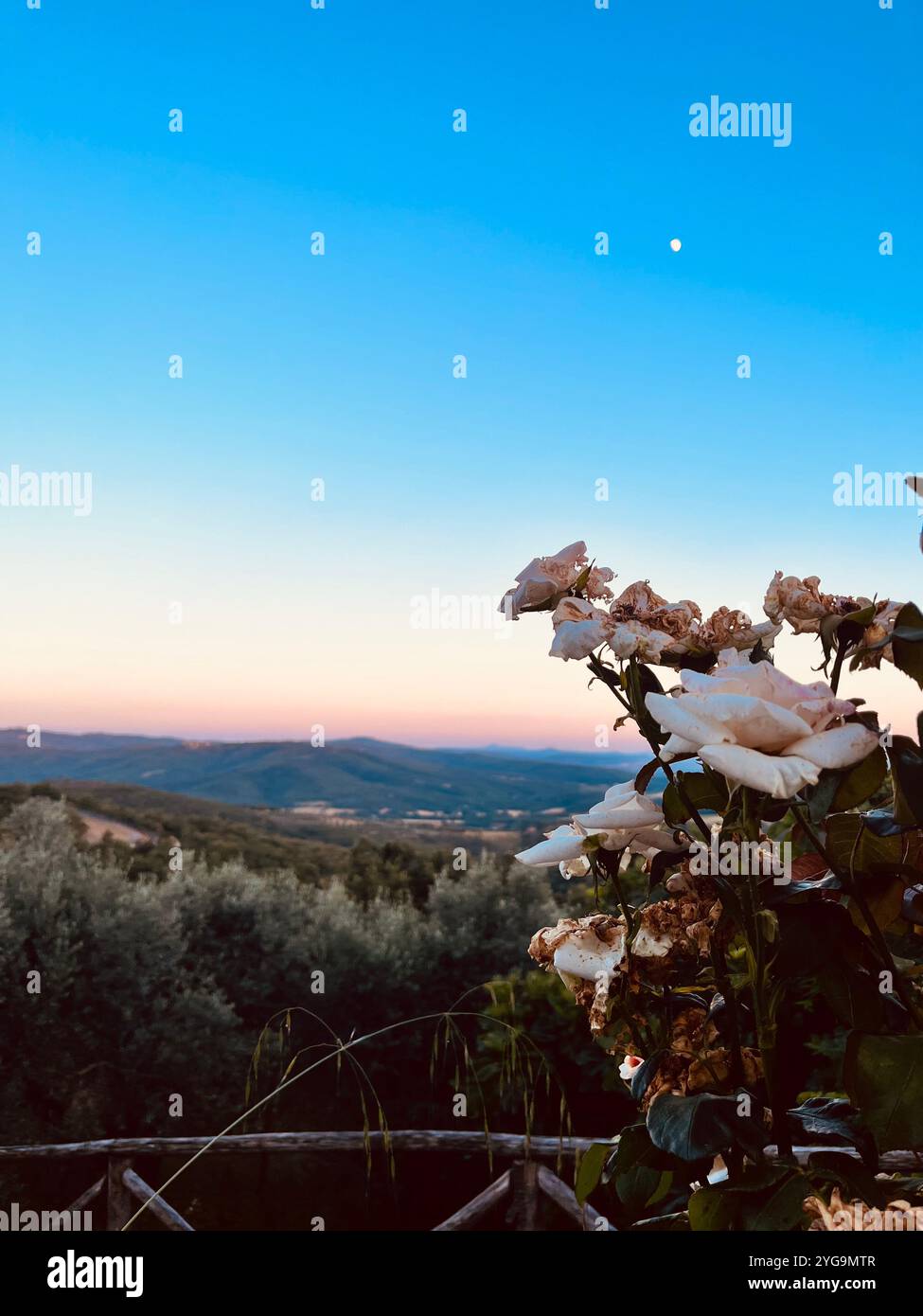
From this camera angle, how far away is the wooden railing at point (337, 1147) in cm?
221

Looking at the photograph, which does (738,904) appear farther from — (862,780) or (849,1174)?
(849,1174)

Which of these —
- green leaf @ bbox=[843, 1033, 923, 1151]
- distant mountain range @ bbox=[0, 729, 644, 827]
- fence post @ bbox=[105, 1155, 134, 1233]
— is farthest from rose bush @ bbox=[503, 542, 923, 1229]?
distant mountain range @ bbox=[0, 729, 644, 827]

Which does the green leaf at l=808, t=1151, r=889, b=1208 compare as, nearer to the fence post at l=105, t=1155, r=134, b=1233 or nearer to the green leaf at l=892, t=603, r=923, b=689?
the green leaf at l=892, t=603, r=923, b=689

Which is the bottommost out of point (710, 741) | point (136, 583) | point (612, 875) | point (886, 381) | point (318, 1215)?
point (318, 1215)

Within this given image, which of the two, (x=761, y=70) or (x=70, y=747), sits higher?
(x=761, y=70)

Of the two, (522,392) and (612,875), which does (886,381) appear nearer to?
(522,392)

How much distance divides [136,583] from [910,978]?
14.1 ft

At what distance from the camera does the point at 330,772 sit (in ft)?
24.5

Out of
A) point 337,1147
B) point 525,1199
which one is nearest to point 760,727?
point 525,1199

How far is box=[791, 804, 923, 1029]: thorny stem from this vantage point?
0.78m

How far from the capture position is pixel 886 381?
407 centimetres

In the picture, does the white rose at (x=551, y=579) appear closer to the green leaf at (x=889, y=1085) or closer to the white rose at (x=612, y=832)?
the white rose at (x=612, y=832)

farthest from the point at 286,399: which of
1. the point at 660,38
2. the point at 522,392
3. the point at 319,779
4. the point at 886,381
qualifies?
the point at 319,779

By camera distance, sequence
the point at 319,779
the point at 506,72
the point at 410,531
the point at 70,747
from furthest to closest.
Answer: the point at 70,747
the point at 319,779
the point at 410,531
the point at 506,72
